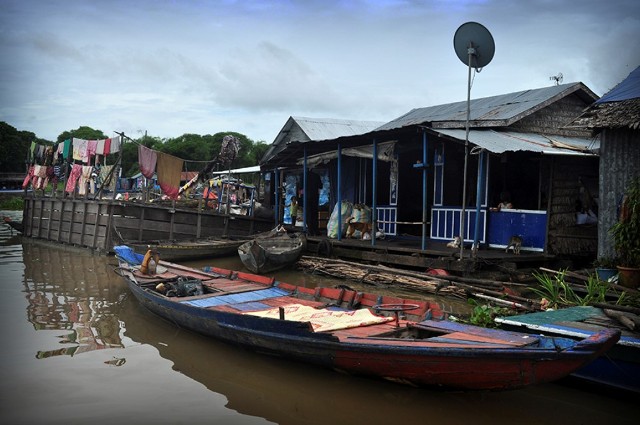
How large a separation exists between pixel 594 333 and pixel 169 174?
45.8ft

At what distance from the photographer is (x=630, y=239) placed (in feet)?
25.1

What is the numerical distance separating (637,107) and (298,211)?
37.0ft

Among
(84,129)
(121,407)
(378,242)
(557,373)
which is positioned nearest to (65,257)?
(378,242)

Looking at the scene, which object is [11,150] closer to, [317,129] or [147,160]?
[317,129]

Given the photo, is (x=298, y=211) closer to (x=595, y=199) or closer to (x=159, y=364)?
(x=595, y=199)

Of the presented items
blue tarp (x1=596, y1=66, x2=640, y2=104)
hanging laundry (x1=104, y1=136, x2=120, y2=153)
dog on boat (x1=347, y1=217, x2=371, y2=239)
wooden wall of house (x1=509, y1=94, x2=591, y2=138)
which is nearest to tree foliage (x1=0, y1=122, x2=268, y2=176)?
hanging laundry (x1=104, y1=136, x2=120, y2=153)

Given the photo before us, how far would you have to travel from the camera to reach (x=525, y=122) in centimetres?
1312

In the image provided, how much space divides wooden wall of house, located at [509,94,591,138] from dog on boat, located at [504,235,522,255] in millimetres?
3400

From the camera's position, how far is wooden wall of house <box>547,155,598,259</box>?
419 inches

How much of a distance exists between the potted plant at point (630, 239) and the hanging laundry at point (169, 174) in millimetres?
12683

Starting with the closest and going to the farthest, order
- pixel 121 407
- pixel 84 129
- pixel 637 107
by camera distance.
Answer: pixel 121 407
pixel 637 107
pixel 84 129

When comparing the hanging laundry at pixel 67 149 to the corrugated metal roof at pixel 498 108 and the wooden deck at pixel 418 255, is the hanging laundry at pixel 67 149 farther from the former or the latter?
the corrugated metal roof at pixel 498 108

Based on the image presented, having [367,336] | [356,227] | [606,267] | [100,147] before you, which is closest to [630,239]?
[606,267]

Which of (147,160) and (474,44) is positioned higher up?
(474,44)
